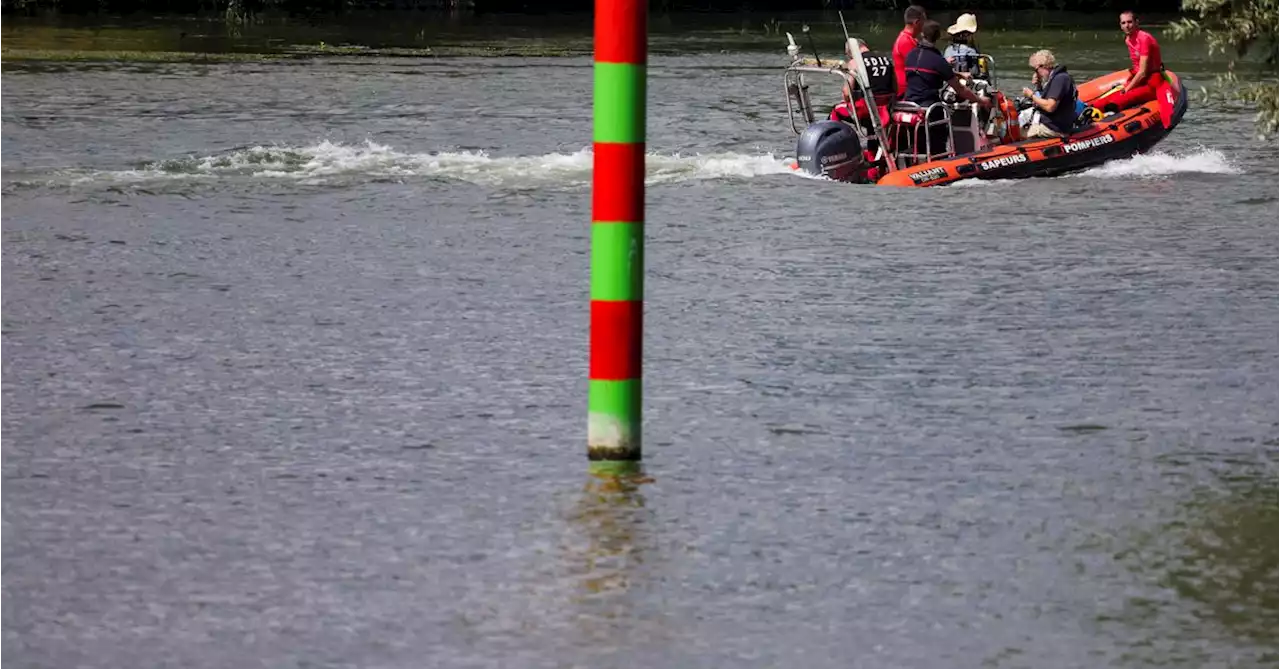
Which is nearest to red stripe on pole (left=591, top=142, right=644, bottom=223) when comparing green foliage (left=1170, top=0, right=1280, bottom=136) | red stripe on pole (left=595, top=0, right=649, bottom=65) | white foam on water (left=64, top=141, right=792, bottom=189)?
red stripe on pole (left=595, top=0, right=649, bottom=65)

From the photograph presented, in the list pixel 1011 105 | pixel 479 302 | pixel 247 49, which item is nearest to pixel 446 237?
pixel 479 302

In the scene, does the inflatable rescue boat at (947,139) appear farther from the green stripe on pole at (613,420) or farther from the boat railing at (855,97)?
the green stripe on pole at (613,420)

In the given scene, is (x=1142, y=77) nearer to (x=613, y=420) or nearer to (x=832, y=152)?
(x=832, y=152)

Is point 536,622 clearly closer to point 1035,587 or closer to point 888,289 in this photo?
point 1035,587

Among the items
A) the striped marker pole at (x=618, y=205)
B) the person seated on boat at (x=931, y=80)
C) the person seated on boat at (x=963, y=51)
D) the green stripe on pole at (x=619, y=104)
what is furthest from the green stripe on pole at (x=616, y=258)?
the person seated on boat at (x=963, y=51)

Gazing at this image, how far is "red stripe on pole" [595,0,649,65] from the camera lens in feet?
25.2

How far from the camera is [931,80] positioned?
20016 mm

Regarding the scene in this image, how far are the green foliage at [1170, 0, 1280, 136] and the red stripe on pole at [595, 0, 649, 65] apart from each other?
6.78ft

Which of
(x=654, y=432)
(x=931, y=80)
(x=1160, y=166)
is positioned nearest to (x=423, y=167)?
(x=931, y=80)

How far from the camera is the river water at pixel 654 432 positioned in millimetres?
6242

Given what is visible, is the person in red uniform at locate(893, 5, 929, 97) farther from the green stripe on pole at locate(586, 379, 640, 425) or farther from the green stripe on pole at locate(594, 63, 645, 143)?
the green stripe on pole at locate(594, 63, 645, 143)

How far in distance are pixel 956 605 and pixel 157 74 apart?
29.6 meters

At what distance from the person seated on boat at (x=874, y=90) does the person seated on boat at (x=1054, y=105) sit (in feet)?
5.12

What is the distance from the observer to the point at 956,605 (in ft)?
21.0
